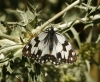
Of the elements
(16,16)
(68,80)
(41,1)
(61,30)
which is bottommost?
(68,80)

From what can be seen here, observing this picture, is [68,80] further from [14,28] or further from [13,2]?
[13,2]

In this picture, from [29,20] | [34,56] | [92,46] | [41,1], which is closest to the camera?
[34,56]

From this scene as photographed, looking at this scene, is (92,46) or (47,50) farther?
(92,46)

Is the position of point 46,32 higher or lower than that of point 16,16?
lower

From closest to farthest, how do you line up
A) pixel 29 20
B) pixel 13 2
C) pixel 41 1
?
pixel 29 20 → pixel 13 2 → pixel 41 1

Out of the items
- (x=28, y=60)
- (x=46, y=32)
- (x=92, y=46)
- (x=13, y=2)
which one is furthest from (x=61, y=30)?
(x=13, y=2)

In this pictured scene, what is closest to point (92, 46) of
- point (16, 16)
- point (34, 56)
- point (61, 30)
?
point (61, 30)
